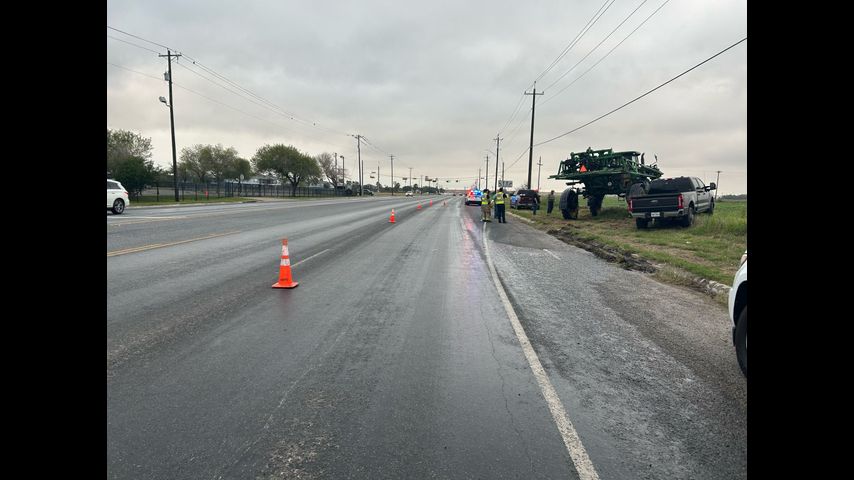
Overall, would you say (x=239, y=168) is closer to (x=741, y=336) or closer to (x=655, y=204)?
(x=655, y=204)

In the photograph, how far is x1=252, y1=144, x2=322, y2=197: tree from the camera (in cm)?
8094

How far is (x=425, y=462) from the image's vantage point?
8.53 feet

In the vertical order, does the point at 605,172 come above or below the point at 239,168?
below

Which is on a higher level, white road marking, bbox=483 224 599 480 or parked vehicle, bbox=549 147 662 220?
parked vehicle, bbox=549 147 662 220

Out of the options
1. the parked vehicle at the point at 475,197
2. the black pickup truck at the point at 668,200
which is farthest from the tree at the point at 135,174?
the black pickup truck at the point at 668,200

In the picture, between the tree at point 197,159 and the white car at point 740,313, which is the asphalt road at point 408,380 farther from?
the tree at point 197,159

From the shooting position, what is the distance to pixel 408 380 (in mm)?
3727

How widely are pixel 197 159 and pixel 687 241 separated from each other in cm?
8298

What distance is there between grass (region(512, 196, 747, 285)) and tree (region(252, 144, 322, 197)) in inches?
2729

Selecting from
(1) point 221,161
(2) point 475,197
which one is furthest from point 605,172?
(1) point 221,161

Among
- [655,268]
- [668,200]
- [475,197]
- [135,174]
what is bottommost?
[655,268]

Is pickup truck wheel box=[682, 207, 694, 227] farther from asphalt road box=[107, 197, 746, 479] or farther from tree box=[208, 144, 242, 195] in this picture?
tree box=[208, 144, 242, 195]

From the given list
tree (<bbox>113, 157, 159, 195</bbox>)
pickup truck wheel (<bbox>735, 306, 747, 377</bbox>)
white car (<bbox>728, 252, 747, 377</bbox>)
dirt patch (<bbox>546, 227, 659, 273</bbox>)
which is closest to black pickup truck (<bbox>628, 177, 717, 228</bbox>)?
dirt patch (<bbox>546, 227, 659, 273</bbox>)
